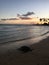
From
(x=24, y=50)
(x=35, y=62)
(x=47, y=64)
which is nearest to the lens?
(x=47, y=64)

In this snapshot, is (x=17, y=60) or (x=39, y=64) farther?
(x=17, y=60)

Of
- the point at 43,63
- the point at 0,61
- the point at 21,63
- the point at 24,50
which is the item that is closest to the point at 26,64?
the point at 21,63

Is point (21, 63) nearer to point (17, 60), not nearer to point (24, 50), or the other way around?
point (17, 60)

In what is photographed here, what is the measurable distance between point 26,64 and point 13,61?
86 cm

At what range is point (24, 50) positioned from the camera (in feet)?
35.8

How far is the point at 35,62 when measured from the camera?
8.04 metres

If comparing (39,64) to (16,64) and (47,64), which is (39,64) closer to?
(47,64)

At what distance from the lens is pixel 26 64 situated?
770 cm

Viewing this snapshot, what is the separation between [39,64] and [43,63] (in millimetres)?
252

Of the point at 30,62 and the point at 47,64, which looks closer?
the point at 47,64

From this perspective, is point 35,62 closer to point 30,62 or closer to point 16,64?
point 30,62

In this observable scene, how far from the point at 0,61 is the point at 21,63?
111cm

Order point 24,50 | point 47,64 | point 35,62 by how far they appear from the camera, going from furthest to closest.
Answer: point 24,50, point 35,62, point 47,64

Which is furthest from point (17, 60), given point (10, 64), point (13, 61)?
point (10, 64)
